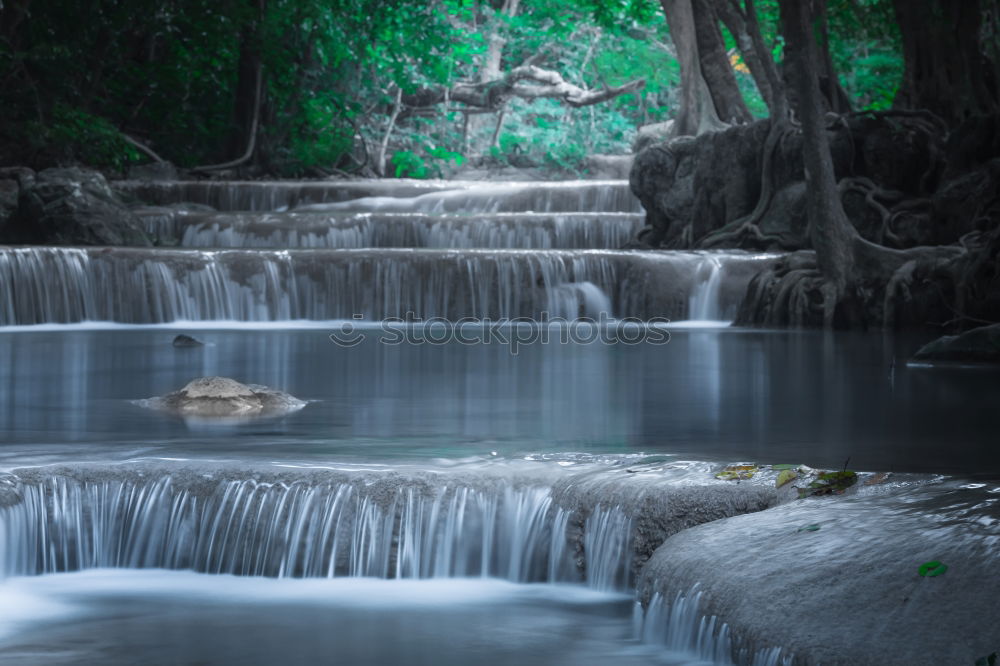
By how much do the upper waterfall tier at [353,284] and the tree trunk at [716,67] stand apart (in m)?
6.76

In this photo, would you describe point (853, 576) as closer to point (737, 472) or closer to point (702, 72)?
point (737, 472)

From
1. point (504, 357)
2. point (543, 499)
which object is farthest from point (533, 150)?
point (543, 499)

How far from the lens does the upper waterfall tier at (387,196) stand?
21.7 metres

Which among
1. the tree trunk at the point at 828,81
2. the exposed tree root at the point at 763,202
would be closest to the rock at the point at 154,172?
the exposed tree root at the point at 763,202

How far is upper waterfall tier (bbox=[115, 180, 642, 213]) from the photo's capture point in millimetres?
21656

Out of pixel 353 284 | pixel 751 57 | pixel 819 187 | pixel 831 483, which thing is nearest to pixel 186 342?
pixel 353 284

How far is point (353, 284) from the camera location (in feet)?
50.1

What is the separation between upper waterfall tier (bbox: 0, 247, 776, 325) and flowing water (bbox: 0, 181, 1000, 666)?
2.71m

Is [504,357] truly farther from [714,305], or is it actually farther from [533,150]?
[533,150]

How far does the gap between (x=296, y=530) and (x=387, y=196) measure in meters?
17.6

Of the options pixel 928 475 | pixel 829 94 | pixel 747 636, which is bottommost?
pixel 747 636

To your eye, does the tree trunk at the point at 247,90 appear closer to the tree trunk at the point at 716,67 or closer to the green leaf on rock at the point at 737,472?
the tree trunk at the point at 716,67

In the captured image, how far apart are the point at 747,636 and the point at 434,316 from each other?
12.0m

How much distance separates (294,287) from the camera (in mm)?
15188
